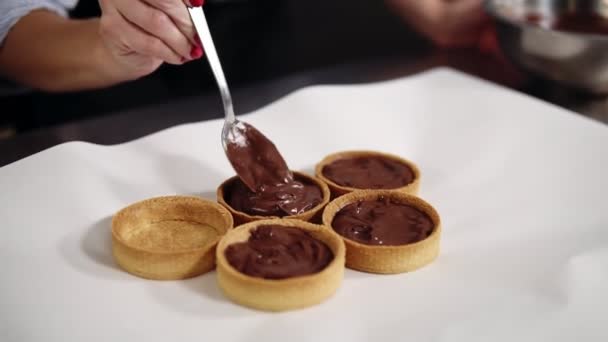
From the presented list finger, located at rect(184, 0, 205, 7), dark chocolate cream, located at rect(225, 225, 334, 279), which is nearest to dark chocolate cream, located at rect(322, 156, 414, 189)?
dark chocolate cream, located at rect(225, 225, 334, 279)


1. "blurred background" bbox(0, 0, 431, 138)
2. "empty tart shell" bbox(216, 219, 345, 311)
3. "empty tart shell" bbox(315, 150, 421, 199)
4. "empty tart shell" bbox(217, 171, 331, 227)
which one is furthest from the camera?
"blurred background" bbox(0, 0, 431, 138)

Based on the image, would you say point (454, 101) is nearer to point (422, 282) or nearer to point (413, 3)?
point (413, 3)

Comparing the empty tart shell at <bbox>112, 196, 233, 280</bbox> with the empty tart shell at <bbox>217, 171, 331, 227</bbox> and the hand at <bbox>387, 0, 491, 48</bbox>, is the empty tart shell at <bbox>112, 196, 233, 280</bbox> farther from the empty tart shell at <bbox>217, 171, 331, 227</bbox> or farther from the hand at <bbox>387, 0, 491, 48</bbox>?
the hand at <bbox>387, 0, 491, 48</bbox>

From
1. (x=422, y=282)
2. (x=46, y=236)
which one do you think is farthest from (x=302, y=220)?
(x=46, y=236)

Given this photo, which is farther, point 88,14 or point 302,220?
point 88,14

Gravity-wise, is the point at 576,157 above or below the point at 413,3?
below

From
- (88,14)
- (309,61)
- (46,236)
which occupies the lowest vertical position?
(309,61)
